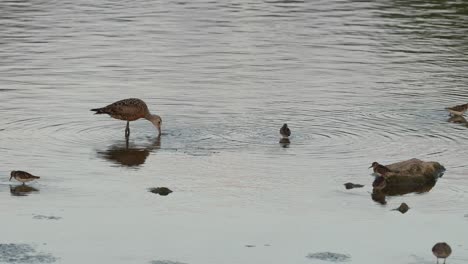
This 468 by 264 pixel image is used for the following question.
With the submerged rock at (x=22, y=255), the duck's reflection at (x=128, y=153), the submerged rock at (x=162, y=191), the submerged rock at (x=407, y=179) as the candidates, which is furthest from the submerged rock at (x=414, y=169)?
the submerged rock at (x=22, y=255)

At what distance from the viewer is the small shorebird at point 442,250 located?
1859 cm

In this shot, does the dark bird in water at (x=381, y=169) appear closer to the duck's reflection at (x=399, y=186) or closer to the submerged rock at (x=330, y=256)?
the duck's reflection at (x=399, y=186)

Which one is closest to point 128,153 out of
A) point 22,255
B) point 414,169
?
point 414,169

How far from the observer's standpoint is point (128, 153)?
2697 centimetres

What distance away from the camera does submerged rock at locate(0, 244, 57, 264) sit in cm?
1858

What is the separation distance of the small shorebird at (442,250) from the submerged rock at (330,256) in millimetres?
1338

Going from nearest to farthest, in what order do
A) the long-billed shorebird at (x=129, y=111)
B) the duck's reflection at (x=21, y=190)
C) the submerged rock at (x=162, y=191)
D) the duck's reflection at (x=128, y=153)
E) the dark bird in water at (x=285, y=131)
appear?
the duck's reflection at (x=21, y=190) < the submerged rock at (x=162, y=191) < the duck's reflection at (x=128, y=153) < the dark bird in water at (x=285, y=131) < the long-billed shorebird at (x=129, y=111)

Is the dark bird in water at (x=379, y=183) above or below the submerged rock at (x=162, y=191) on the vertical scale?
above

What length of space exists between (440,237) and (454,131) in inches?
376

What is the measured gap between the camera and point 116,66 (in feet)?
128

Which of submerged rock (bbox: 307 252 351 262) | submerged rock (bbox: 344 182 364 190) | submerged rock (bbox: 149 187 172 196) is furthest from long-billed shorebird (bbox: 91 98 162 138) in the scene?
submerged rock (bbox: 307 252 351 262)

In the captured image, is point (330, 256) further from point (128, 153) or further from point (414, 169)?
point (128, 153)

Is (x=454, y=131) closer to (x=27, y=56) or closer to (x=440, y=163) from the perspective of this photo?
(x=440, y=163)

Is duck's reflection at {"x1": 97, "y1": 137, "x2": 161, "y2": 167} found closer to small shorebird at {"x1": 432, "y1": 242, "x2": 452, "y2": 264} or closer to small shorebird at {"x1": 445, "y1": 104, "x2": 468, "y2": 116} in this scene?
small shorebird at {"x1": 445, "y1": 104, "x2": 468, "y2": 116}
